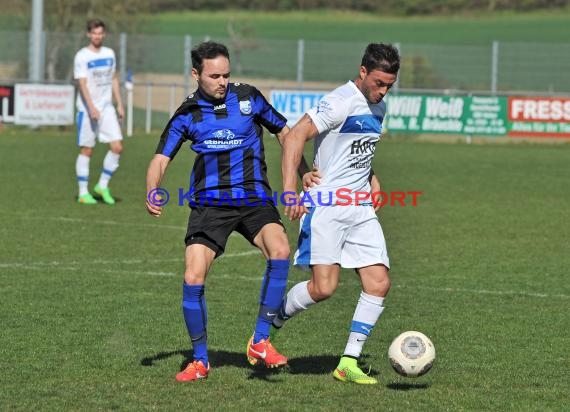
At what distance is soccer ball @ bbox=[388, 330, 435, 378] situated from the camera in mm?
6516

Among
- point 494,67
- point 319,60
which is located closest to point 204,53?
point 494,67

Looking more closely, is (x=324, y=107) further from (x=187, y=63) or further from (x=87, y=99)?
(x=187, y=63)

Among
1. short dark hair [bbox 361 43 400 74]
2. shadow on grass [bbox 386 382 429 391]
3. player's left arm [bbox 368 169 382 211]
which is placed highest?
short dark hair [bbox 361 43 400 74]

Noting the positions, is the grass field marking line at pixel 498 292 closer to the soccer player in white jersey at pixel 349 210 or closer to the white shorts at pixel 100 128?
the soccer player in white jersey at pixel 349 210

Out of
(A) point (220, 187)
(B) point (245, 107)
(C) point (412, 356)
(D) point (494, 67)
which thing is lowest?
(C) point (412, 356)

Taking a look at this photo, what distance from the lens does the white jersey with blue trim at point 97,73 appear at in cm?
1535

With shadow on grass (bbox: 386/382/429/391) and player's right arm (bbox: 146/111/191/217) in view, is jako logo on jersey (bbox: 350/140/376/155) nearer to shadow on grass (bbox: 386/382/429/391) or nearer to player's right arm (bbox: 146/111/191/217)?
player's right arm (bbox: 146/111/191/217)

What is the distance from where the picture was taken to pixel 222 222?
683cm

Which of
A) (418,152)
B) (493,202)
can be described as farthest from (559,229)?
(418,152)

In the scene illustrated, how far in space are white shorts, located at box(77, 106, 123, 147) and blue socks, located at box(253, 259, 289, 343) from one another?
29.0 ft

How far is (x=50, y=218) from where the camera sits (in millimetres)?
14227

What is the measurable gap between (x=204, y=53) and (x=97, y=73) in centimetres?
907

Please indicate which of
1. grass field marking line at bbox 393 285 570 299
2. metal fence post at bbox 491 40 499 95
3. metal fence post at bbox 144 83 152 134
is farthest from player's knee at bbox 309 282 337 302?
metal fence post at bbox 491 40 499 95

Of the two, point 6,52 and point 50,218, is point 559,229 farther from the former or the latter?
point 6,52
